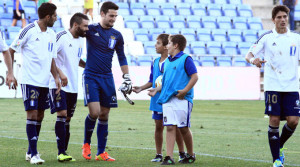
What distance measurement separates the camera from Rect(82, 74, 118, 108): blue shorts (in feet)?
27.9

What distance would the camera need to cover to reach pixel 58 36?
8578mm

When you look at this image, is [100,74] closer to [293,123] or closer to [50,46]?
[50,46]

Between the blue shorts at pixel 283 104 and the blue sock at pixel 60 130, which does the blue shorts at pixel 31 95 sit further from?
the blue shorts at pixel 283 104

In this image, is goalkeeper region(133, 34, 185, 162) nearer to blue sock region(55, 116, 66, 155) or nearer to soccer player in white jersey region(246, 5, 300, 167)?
blue sock region(55, 116, 66, 155)

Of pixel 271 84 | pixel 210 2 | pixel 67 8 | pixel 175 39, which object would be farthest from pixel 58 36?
pixel 210 2

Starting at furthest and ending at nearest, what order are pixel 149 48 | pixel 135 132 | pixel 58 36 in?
pixel 149 48 → pixel 135 132 → pixel 58 36

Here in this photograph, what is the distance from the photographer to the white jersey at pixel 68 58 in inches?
336

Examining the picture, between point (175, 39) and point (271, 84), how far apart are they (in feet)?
4.53

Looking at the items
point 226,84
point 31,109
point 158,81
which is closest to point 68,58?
point 31,109

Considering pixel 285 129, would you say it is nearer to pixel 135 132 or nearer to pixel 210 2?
pixel 135 132

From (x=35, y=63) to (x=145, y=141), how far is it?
3.56 metres

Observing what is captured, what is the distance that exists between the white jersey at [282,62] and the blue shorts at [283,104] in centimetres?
8

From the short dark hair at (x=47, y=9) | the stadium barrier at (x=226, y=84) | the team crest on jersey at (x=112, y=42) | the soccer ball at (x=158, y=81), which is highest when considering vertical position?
the short dark hair at (x=47, y=9)

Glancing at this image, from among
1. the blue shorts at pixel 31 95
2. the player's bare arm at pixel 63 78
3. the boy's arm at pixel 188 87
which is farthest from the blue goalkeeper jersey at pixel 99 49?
the boy's arm at pixel 188 87
